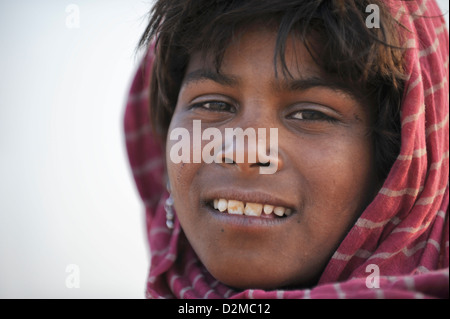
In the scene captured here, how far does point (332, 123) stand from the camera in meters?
1.71

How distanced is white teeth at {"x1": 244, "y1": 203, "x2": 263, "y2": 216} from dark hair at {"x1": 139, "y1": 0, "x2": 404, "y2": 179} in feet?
1.34

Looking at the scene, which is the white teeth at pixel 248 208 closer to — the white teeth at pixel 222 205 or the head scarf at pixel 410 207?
the white teeth at pixel 222 205

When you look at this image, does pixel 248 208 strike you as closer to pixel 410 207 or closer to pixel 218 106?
pixel 218 106

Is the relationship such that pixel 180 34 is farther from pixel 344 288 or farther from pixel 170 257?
pixel 344 288

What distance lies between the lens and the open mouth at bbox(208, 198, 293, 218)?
5.30 feet

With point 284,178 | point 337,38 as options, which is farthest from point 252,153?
point 337,38

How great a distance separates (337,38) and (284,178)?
0.43 m

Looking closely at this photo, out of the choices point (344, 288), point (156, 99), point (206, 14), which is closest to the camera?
point (344, 288)

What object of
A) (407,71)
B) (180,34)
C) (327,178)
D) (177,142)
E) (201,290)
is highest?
(180,34)

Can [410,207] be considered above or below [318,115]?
below

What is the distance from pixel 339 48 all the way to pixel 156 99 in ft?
2.81

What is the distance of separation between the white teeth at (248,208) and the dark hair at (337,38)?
36cm

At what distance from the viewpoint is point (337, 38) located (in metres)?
1.62

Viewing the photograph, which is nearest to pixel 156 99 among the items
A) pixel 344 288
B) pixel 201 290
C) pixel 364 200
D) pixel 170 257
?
pixel 170 257
